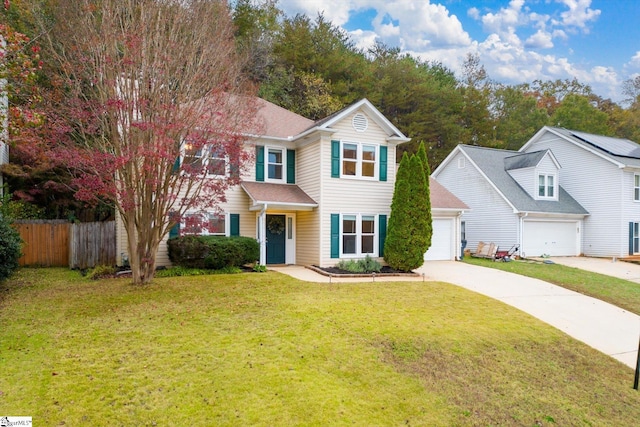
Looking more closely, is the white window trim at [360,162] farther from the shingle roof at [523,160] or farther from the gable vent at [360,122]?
the shingle roof at [523,160]

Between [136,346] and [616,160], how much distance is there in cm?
2505

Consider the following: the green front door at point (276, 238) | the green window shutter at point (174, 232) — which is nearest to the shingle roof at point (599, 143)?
the green front door at point (276, 238)

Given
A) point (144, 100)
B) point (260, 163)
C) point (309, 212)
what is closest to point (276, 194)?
point (309, 212)

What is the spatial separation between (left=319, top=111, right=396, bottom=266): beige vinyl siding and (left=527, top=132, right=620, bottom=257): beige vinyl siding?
1422 cm

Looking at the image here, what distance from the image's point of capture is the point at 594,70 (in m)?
41.5

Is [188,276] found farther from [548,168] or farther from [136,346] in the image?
[548,168]

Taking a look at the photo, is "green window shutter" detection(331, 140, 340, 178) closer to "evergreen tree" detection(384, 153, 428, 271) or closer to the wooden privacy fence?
"evergreen tree" detection(384, 153, 428, 271)

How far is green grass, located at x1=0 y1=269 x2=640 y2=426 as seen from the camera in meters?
4.82

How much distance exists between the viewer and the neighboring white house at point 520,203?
2175 cm

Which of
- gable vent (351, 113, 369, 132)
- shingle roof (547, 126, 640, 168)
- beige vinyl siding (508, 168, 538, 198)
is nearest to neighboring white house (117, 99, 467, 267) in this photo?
gable vent (351, 113, 369, 132)

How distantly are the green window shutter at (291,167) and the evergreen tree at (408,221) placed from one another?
4347 mm

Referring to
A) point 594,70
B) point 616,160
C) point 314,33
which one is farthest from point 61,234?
point 594,70

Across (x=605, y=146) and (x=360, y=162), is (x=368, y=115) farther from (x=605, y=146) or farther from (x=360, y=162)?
(x=605, y=146)

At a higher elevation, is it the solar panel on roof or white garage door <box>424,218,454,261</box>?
the solar panel on roof
